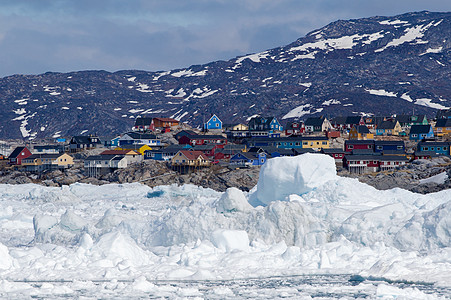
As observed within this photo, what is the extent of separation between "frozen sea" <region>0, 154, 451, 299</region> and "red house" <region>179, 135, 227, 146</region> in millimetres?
55344

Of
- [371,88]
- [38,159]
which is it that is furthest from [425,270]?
[371,88]

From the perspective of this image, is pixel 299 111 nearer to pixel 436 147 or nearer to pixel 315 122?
pixel 315 122

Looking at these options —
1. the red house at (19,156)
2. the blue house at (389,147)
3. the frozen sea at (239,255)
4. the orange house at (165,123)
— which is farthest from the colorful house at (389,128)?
the frozen sea at (239,255)

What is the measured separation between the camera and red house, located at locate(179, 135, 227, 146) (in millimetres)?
86125

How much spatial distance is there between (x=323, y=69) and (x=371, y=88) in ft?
91.4

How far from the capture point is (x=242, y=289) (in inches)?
771

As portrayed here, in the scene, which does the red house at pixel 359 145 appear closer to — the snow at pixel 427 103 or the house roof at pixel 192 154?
the house roof at pixel 192 154

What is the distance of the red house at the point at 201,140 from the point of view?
Answer: 8612 centimetres

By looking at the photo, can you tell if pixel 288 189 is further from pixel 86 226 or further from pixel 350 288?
pixel 350 288

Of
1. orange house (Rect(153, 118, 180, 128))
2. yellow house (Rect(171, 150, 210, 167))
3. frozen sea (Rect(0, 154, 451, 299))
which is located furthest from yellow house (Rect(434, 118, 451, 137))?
frozen sea (Rect(0, 154, 451, 299))

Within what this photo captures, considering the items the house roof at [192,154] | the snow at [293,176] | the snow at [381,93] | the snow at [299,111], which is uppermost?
the snow at [381,93]

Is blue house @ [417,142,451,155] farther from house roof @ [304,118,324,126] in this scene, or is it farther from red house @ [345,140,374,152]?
house roof @ [304,118,324,126]

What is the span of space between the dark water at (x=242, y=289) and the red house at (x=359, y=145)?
57286 mm

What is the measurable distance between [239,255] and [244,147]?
191 ft
